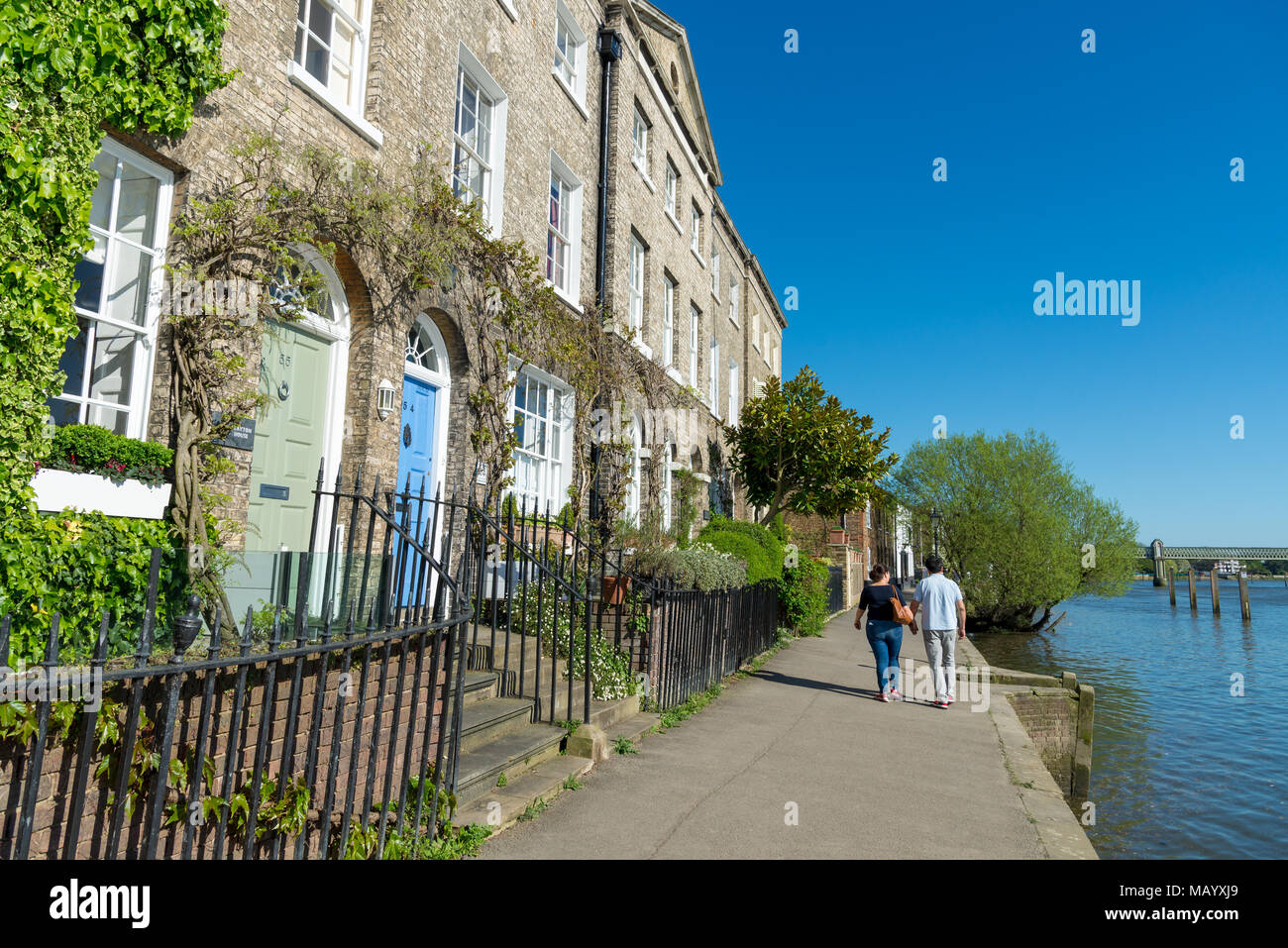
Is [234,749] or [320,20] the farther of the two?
[320,20]

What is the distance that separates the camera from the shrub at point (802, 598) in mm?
16984

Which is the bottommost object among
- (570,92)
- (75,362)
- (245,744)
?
(245,744)

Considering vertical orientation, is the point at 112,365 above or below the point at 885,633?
above

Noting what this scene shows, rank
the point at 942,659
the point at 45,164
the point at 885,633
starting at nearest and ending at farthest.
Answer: the point at 45,164, the point at 942,659, the point at 885,633

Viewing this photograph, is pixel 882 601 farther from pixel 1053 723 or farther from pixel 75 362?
pixel 75 362

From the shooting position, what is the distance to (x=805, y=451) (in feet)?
62.3

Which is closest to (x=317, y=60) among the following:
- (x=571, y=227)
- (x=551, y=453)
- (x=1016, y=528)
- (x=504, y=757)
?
(x=571, y=227)

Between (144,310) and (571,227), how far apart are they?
7919 mm

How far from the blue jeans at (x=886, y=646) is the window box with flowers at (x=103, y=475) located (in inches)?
318

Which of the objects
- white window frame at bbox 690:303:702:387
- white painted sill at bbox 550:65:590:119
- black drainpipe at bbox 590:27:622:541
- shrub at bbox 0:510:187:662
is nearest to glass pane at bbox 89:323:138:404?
shrub at bbox 0:510:187:662

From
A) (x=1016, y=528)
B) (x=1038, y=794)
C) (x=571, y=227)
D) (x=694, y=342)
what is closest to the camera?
(x=1038, y=794)
